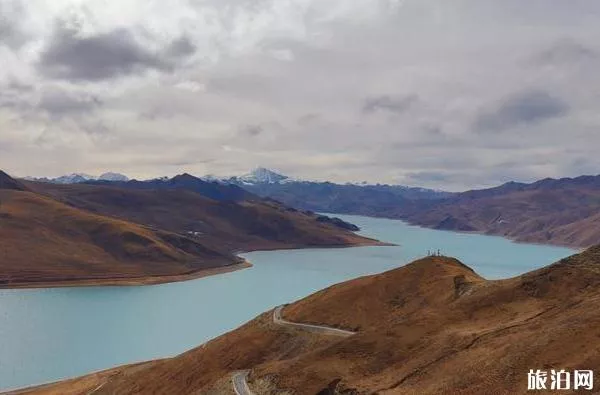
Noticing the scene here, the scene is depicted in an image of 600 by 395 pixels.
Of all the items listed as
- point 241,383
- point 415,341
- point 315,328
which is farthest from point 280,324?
point 415,341

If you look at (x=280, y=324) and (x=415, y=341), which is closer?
(x=415, y=341)

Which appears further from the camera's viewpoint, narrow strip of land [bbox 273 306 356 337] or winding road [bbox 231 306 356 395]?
narrow strip of land [bbox 273 306 356 337]

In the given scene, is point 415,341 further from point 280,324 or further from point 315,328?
point 280,324

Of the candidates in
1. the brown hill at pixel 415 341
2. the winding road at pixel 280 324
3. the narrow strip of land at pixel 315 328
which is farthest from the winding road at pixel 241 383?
the narrow strip of land at pixel 315 328

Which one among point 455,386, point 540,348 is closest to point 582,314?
point 540,348

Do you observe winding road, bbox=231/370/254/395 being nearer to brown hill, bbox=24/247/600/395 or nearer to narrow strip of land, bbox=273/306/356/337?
brown hill, bbox=24/247/600/395

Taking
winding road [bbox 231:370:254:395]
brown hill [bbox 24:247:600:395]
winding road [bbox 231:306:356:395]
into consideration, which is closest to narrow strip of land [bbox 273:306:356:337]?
winding road [bbox 231:306:356:395]
